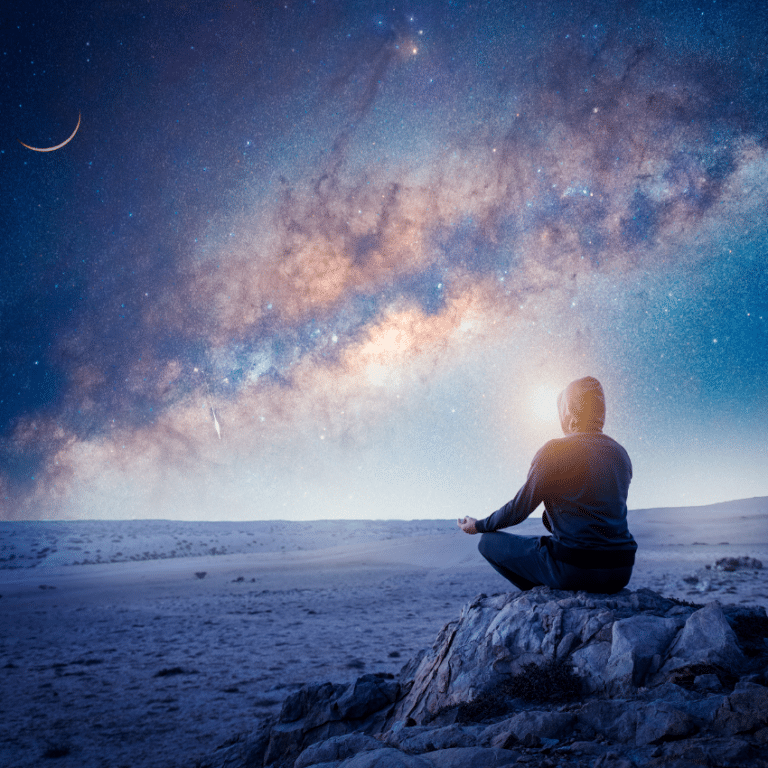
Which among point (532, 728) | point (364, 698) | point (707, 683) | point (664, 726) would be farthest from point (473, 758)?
point (364, 698)

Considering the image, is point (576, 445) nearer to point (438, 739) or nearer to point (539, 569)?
point (539, 569)

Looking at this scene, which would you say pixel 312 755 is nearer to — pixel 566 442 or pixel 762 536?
pixel 566 442

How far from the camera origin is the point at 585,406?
3852mm

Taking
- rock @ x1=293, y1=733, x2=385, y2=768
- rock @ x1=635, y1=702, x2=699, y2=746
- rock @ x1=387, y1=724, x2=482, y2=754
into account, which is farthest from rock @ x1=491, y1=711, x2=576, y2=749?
rock @ x1=293, y1=733, x2=385, y2=768

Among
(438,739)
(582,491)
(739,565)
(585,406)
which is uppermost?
(585,406)

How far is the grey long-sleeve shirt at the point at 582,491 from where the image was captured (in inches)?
138

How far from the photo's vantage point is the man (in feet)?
11.6

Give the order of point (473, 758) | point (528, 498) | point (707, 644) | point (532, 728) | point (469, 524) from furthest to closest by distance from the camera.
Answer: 1. point (469, 524)
2. point (528, 498)
3. point (707, 644)
4. point (532, 728)
5. point (473, 758)

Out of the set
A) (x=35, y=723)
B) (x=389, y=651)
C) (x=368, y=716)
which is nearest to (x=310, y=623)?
(x=389, y=651)

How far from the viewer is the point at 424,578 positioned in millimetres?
19062

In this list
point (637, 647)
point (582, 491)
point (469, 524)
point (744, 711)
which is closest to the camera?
point (744, 711)

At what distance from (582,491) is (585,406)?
0.74 metres

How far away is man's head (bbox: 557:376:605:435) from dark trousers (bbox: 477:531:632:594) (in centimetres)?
102

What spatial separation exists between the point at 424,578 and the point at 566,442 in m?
17.2
